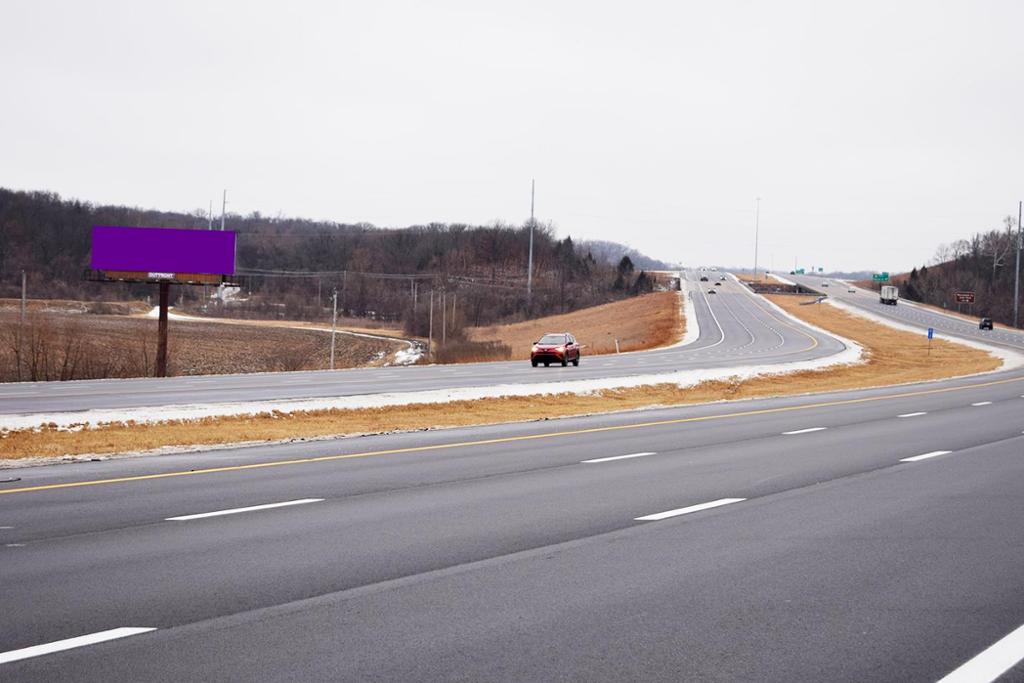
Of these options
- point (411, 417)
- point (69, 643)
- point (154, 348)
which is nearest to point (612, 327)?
point (154, 348)

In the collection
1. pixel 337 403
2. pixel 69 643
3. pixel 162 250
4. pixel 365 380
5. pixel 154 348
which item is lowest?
pixel 154 348

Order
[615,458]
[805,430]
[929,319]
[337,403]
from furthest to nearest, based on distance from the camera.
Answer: [929,319] → [337,403] → [805,430] → [615,458]

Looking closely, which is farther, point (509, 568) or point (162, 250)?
point (162, 250)

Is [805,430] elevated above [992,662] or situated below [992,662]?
below

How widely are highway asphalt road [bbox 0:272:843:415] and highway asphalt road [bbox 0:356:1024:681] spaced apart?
15.1 meters

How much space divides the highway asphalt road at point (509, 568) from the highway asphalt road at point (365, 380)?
49.5ft

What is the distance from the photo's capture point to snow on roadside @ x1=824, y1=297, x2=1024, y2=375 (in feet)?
215

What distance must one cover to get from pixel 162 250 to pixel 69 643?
55473mm

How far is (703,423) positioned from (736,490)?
1055 centimetres

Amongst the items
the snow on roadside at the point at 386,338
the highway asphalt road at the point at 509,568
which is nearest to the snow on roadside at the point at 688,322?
the snow on roadside at the point at 386,338

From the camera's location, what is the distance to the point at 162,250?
58.0m

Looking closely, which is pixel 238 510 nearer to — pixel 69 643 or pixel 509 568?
pixel 509 568

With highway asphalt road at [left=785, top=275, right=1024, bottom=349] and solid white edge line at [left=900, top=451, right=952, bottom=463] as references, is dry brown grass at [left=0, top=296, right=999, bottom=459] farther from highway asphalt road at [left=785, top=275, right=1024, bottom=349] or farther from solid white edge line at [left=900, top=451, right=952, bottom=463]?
highway asphalt road at [left=785, top=275, right=1024, bottom=349]

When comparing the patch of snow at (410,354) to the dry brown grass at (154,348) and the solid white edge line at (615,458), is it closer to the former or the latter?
the dry brown grass at (154,348)
